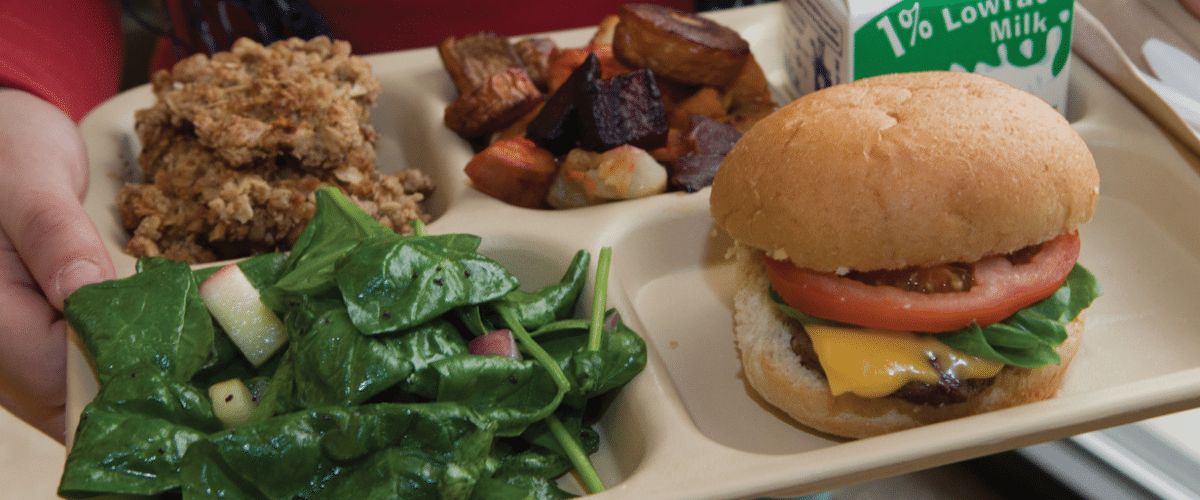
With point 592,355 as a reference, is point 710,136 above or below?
above

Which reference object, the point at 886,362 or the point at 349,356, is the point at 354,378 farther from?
the point at 886,362

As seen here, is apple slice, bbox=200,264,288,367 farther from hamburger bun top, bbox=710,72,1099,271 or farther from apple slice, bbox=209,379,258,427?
hamburger bun top, bbox=710,72,1099,271

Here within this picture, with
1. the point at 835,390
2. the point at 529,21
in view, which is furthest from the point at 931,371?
the point at 529,21

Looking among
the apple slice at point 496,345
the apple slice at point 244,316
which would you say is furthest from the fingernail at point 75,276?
the apple slice at point 496,345

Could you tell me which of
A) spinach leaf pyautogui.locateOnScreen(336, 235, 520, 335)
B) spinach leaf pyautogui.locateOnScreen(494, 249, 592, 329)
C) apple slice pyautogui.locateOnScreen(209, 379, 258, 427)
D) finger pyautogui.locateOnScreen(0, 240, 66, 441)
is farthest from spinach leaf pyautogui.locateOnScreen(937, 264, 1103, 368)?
finger pyautogui.locateOnScreen(0, 240, 66, 441)

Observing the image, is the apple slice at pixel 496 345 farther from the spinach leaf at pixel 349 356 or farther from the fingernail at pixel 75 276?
the fingernail at pixel 75 276

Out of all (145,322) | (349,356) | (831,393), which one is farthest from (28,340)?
(831,393)

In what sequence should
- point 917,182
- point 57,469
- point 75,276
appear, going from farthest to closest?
point 57,469, point 75,276, point 917,182
